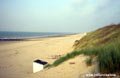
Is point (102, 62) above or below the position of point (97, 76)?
above

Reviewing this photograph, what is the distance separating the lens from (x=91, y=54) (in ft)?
18.6

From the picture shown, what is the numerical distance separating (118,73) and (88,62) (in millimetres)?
1495

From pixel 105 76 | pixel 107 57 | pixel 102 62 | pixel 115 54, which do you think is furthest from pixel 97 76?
pixel 115 54

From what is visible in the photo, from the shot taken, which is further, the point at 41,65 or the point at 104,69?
the point at 41,65

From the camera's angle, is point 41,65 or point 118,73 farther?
point 41,65

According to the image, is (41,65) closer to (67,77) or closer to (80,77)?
(67,77)

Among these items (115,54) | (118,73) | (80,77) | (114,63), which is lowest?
(80,77)

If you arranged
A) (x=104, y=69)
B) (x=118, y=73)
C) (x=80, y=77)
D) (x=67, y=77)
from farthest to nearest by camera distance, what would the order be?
(x=67, y=77)
(x=80, y=77)
(x=104, y=69)
(x=118, y=73)

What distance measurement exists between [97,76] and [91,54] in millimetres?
2334

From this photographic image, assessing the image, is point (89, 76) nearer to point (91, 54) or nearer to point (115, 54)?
point (115, 54)

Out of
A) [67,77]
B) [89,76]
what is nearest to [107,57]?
[89,76]

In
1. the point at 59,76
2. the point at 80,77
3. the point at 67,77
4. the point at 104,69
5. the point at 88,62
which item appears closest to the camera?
the point at 104,69

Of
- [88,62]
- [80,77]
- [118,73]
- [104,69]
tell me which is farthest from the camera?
[88,62]

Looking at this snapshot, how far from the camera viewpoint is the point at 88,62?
15.4ft
